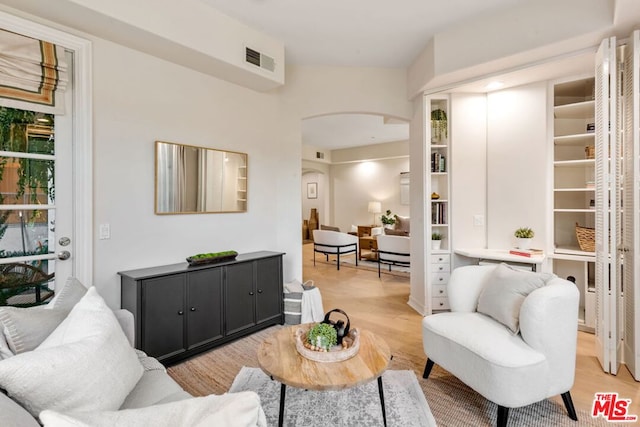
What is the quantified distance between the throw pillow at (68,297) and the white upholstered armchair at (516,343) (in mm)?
2119

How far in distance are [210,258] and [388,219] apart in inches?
248

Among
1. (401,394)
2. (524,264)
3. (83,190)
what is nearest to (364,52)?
(524,264)

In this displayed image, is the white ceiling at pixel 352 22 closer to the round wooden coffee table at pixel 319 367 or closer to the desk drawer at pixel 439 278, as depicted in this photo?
the desk drawer at pixel 439 278

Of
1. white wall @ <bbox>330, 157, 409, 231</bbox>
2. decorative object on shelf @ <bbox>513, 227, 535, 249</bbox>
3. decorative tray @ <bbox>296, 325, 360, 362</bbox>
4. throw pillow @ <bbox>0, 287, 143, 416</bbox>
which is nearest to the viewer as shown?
throw pillow @ <bbox>0, 287, 143, 416</bbox>

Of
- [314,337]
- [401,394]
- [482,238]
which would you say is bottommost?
[401,394]

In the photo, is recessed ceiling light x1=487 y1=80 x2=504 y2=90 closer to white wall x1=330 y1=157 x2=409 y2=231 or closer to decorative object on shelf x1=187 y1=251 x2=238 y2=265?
decorative object on shelf x1=187 y1=251 x2=238 y2=265

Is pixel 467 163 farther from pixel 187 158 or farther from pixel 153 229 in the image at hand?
pixel 153 229

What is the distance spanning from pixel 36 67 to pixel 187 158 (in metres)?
1.19

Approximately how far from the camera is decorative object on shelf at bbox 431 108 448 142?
3.95m

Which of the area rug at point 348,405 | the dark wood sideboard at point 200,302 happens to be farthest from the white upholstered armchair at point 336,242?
the area rug at point 348,405

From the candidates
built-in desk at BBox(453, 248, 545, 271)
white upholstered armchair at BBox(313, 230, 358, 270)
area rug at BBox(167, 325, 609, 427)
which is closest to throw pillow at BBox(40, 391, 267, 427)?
area rug at BBox(167, 325, 609, 427)

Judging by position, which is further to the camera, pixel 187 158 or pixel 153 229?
pixel 187 158

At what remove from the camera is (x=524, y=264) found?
130 inches
